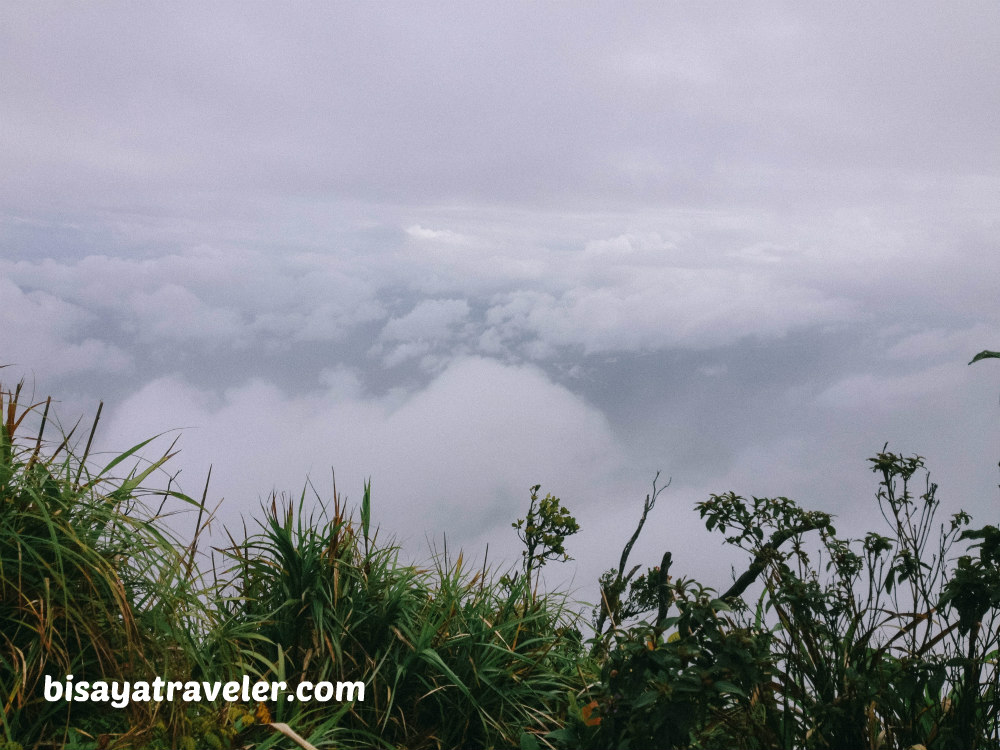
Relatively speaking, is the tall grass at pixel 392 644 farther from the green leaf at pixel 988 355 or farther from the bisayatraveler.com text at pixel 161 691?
the green leaf at pixel 988 355

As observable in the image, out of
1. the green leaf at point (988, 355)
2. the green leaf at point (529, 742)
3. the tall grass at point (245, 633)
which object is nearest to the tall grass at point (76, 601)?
the tall grass at point (245, 633)

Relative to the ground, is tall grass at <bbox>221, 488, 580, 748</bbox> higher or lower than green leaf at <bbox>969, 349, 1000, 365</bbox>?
lower

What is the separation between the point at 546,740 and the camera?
359 centimetres

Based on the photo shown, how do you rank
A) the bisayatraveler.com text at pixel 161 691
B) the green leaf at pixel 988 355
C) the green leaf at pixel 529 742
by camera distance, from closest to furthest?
the green leaf at pixel 988 355 < the bisayatraveler.com text at pixel 161 691 < the green leaf at pixel 529 742

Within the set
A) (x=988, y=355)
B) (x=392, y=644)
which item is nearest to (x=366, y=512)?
(x=392, y=644)

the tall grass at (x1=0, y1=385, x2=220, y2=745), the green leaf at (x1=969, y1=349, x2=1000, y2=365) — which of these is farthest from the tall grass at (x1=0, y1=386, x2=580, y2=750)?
the green leaf at (x1=969, y1=349, x2=1000, y2=365)

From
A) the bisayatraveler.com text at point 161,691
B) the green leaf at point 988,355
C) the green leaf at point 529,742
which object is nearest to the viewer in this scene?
the green leaf at point 988,355

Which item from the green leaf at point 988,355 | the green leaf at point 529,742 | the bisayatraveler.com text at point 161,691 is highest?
the green leaf at point 988,355

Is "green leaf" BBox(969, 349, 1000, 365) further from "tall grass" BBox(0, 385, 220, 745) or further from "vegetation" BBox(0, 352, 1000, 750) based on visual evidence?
"tall grass" BBox(0, 385, 220, 745)

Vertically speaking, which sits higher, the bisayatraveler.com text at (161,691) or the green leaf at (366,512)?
the green leaf at (366,512)

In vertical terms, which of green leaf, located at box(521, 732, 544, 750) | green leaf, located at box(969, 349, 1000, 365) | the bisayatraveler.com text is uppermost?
green leaf, located at box(969, 349, 1000, 365)

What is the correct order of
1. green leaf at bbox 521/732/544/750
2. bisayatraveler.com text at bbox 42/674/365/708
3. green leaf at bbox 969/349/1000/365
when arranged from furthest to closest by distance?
green leaf at bbox 521/732/544/750 → bisayatraveler.com text at bbox 42/674/365/708 → green leaf at bbox 969/349/1000/365

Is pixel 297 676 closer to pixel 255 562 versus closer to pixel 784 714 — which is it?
pixel 255 562

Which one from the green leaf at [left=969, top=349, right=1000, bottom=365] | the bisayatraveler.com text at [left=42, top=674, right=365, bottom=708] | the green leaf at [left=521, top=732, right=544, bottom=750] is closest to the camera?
the green leaf at [left=969, top=349, right=1000, bottom=365]
